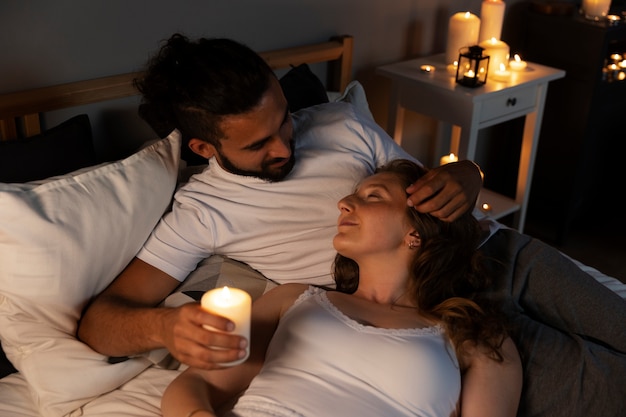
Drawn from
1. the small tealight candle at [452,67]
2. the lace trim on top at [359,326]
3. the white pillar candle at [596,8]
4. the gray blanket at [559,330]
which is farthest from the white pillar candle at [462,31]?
the lace trim on top at [359,326]

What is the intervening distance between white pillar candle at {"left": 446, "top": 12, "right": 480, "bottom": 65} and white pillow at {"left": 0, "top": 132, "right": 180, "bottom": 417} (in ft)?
5.35

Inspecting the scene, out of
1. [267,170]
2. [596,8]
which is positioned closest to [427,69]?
[596,8]

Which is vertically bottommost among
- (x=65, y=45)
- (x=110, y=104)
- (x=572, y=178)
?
(x=572, y=178)

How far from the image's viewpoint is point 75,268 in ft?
5.06

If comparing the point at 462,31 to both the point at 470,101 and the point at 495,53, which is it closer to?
the point at 495,53

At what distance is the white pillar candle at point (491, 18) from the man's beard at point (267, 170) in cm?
143

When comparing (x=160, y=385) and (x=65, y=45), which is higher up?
(x=65, y=45)

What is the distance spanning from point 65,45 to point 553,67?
2.12 metres

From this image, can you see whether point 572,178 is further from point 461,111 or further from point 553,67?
point 461,111

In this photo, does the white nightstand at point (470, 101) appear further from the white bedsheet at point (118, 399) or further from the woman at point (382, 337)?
the white bedsheet at point (118, 399)

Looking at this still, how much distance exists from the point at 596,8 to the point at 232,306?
2.52 meters

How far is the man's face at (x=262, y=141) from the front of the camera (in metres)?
1.64

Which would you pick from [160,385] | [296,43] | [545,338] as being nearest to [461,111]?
[296,43]

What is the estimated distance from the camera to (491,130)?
11.5 ft
